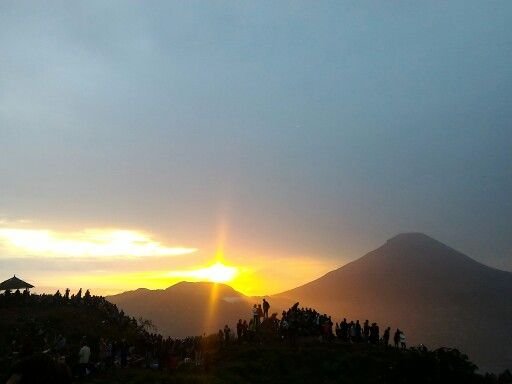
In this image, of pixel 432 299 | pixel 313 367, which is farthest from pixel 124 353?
pixel 432 299

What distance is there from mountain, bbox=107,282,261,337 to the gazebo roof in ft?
185

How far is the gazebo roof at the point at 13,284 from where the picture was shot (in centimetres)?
3689

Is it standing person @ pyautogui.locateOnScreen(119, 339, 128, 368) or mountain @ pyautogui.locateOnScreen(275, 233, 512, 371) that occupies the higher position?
mountain @ pyautogui.locateOnScreen(275, 233, 512, 371)

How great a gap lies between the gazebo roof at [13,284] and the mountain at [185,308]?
185 feet

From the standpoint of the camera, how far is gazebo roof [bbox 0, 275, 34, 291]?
121 ft

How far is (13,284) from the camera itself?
1471 inches

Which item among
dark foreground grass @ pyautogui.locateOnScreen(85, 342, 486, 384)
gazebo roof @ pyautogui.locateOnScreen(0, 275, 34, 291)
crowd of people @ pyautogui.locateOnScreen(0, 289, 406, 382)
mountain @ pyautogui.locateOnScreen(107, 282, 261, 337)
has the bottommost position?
dark foreground grass @ pyautogui.locateOnScreen(85, 342, 486, 384)

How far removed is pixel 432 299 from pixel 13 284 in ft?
441

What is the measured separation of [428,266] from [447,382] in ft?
561

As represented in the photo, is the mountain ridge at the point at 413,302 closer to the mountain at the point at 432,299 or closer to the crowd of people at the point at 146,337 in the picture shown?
the mountain at the point at 432,299

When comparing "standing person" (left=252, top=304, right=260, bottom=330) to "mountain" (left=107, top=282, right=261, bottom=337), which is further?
"mountain" (left=107, top=282, right=261, bottom=337)

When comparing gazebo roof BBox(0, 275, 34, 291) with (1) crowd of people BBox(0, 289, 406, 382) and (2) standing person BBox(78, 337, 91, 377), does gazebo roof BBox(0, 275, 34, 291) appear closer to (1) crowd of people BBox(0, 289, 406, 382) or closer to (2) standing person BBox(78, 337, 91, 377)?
(1) crowd of people BBox(0, 289, 406, 382)

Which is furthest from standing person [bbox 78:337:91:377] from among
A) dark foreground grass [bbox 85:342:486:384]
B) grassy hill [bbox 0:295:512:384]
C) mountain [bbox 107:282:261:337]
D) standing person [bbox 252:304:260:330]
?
mountain [bbox 107:282:261:337]

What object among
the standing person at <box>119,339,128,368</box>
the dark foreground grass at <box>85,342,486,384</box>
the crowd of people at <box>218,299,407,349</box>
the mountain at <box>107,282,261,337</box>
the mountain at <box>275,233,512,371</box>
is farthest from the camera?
the mountain at <box>275,233,512,371</box>
